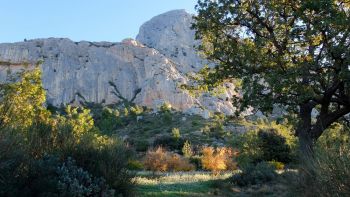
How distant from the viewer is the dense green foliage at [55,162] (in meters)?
8.23

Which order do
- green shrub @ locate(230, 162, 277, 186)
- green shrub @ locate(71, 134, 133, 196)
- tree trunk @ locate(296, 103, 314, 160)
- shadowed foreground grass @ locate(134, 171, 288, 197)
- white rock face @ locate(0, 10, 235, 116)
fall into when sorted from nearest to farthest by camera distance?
green shrub @ locate(71, 134, 133, 196)
shadowed foreground grass @ locate(134, 171, 288, 197)
tree trunk @ locate(296, 103, 314, 160)
green shrub @ locate(230, 162, 277, 186)
white rock face @ locate(0, 10, 235, 116)

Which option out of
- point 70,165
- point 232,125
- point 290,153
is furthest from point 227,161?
point 232,125

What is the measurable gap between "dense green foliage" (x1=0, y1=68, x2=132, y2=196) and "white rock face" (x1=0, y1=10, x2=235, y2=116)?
91.0m

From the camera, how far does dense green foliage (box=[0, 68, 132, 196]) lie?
8.23 metres

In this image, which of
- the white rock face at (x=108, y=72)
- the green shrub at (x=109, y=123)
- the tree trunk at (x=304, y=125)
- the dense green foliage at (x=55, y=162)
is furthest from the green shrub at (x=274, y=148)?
the white rock face at (x=108, y=72)

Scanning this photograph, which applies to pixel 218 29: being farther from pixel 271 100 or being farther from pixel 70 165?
pixel 70 165

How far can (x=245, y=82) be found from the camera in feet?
56.0

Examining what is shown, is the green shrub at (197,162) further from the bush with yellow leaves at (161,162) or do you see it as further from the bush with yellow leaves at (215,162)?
the bush with yellow leaves at (161,162)

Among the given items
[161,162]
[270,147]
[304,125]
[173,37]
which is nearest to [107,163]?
[304,125]

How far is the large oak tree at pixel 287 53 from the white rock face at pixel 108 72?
3263 inches

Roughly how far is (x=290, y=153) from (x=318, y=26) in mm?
19141

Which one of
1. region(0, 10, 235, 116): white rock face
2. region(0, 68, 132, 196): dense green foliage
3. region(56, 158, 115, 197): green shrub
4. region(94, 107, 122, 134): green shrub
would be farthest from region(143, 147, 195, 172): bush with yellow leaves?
region(0, 10, 235, 116): white rock face

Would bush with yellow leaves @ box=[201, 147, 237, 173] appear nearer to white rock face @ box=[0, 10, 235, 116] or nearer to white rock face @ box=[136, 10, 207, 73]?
white rock face @ box=[0, 10, 235, 116]

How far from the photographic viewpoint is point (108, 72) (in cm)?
12388
